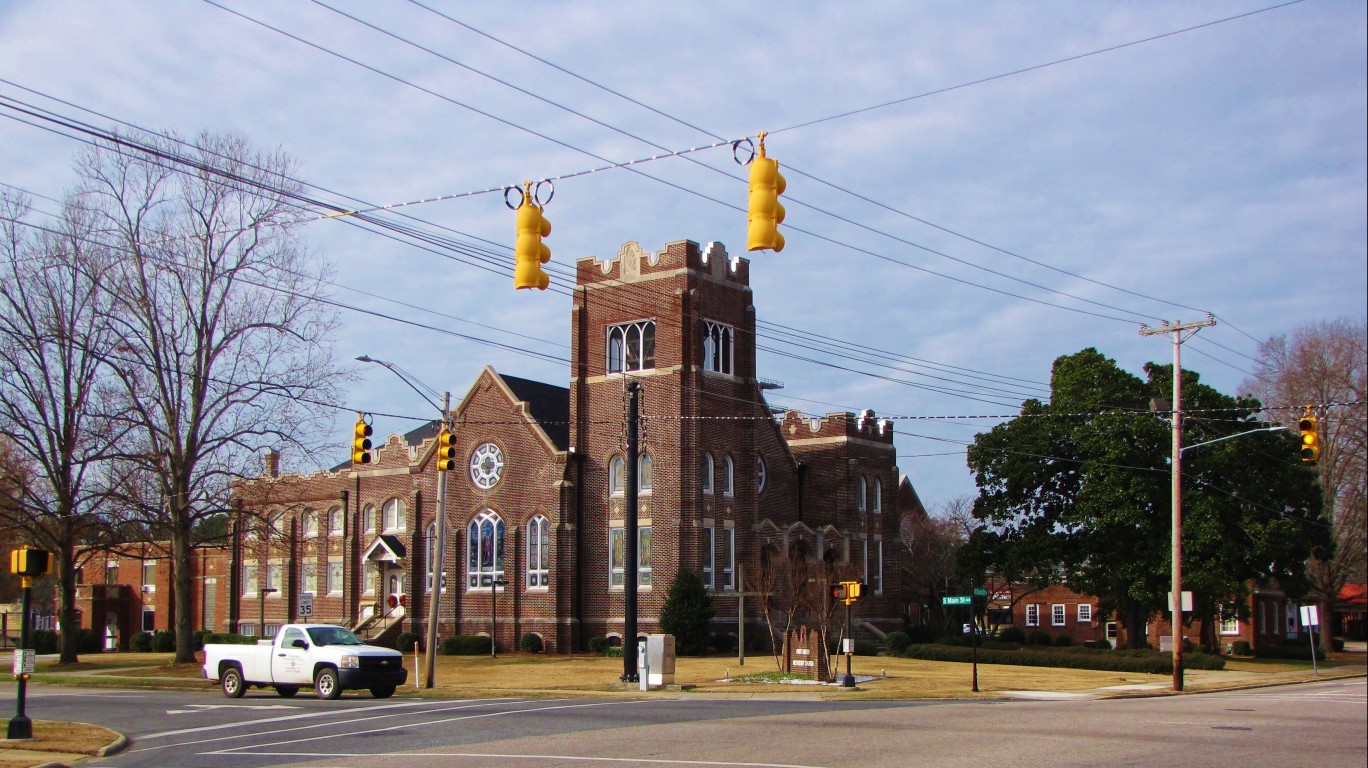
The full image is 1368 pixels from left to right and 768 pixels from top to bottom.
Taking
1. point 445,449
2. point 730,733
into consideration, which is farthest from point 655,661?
point 730,733

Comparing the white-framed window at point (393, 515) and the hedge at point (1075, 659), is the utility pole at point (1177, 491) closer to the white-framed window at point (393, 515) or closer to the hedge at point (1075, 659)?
the hedge at point (1075, 659)

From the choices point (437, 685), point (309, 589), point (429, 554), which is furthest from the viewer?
point (309, 589)

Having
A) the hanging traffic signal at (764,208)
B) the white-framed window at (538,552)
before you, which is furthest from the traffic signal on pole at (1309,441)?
the white-framed window at (538,552)

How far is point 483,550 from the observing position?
181 feet

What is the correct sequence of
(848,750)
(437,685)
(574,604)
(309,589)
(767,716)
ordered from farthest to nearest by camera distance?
(309,589) < (574,604) < (437,685) < (767,716) < (848,750)

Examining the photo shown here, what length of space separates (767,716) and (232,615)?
50380 mm

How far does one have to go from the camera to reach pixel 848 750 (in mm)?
17125

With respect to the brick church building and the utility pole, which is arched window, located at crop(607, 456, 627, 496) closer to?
the brick church building

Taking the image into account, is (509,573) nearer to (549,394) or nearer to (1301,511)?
(549,394)

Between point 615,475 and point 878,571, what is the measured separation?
51.7 ft

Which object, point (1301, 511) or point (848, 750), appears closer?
point (848, 750)

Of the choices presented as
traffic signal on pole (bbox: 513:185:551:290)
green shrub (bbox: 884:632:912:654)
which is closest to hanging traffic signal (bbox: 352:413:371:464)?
traffic signal on pole (bbox: 513:185:551:290)

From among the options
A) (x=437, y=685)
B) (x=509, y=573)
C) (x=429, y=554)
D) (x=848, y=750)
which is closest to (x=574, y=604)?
(x=509, y=573)

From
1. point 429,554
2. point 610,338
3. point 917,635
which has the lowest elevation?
point 917,635
